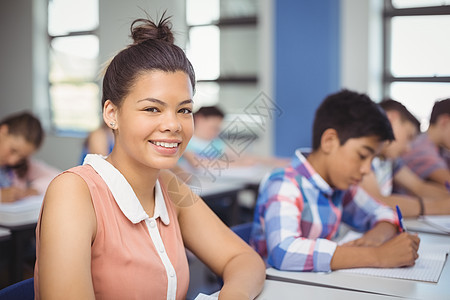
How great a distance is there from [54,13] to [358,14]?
2519 millimetres

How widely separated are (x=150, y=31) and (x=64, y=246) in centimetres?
52

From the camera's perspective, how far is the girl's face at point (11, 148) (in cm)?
237

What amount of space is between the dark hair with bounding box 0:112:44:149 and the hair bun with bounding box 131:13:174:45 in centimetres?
153

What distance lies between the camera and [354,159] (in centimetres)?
144

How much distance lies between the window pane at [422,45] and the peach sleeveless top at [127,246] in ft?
4.24

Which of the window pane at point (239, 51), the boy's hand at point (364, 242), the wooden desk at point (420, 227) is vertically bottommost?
the wooden desk at point (420, 227)

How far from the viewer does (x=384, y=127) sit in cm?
143

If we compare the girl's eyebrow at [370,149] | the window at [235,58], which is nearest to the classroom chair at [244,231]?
the girl's eyebrow at [370,149]

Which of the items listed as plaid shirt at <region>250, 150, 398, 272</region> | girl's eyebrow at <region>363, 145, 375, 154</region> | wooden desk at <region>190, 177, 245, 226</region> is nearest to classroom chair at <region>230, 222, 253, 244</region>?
plaid shirt at <region>250, 150, 398, 272</region>

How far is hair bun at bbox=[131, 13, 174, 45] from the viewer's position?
1.07 meters

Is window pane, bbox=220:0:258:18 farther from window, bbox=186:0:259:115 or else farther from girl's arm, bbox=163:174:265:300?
girl's arm, bbox=163:174:265:300

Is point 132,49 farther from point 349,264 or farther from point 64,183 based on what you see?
point 349,264

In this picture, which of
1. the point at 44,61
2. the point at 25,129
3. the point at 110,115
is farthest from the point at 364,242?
the point at 44,61

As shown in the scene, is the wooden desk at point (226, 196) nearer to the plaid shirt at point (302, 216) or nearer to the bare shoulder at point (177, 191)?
the plaid shirt at point (302, 216)
